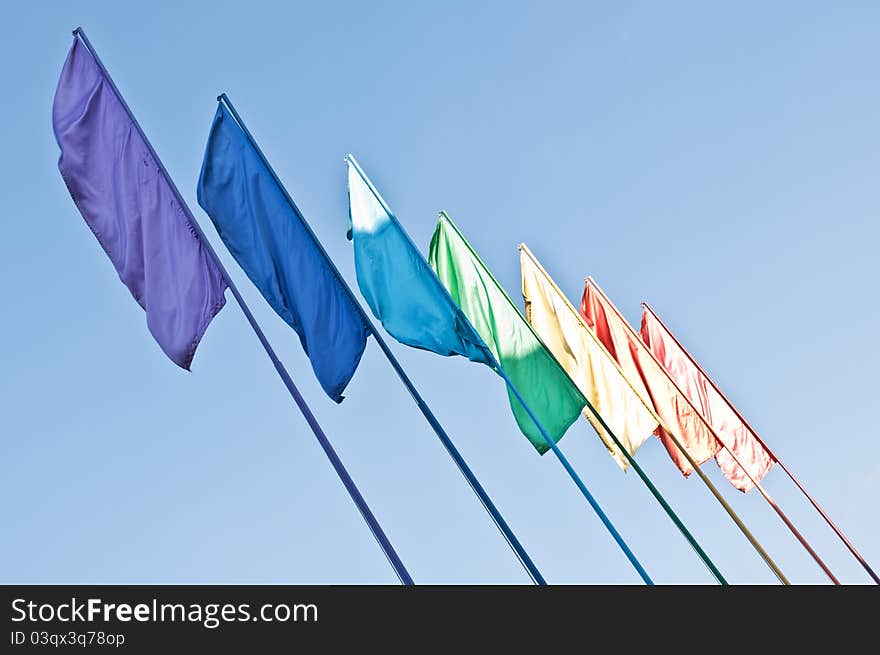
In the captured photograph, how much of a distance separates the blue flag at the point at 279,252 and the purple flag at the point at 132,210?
804 mm

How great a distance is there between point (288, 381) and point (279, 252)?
231 cm

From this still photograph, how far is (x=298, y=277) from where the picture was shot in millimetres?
10727

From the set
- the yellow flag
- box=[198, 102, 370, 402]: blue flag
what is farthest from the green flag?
box=[198, 102, 370, 402]: blue flag

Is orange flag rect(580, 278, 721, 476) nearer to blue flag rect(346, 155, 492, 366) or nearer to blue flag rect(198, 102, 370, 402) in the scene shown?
blue flag rect(346, 155, 492, 366)

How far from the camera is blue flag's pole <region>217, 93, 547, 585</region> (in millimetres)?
8992

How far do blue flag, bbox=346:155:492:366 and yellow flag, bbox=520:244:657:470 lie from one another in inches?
128

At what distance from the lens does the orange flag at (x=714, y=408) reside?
15820 mm

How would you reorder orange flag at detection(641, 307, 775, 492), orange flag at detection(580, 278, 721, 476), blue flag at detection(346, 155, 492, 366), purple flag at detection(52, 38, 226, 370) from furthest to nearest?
orange flag at detection(641, 307, 775, 492) < orange flag at detection(580, 278, 721, 476) < blue flag at detection(346, 155, 492, 366) < purple flag at detection(52, 38, 226, 370)

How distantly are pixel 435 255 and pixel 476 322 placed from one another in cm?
140

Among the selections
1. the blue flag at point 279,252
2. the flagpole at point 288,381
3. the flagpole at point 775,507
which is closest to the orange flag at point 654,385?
the flagpole at point 775,507

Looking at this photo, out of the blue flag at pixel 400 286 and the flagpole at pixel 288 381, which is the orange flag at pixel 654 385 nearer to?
the blue flag at pixel 400 286
